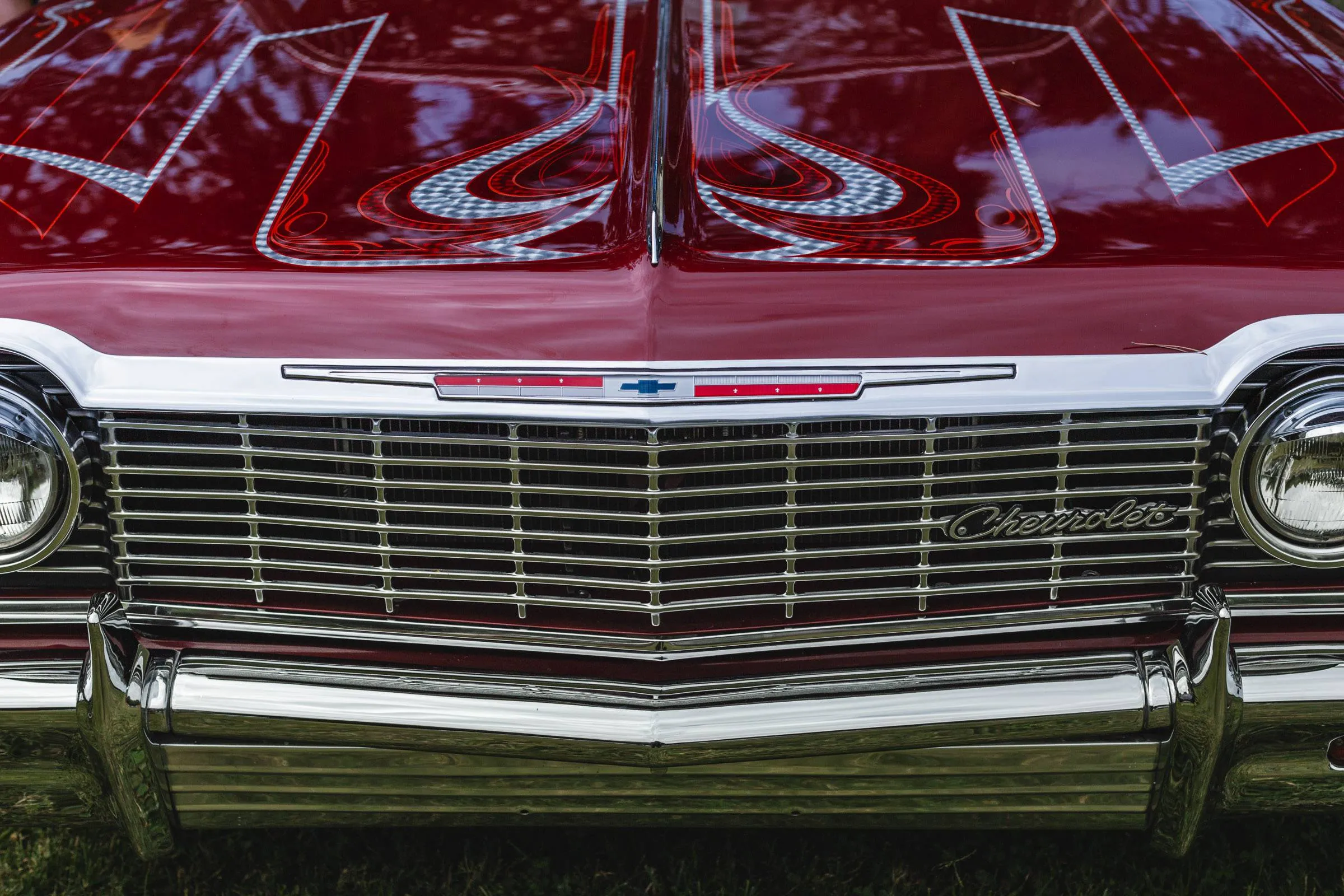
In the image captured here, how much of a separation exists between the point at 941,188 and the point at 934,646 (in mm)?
687

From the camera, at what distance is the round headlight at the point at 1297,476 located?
169cm

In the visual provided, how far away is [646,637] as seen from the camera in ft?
5.92

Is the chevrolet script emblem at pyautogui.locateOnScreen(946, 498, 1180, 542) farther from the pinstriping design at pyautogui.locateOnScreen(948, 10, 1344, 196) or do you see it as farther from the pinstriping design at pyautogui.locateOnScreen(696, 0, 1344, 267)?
the pinstriping design at pyautogui.locateOnScreen(948, 10, 1344, 196)

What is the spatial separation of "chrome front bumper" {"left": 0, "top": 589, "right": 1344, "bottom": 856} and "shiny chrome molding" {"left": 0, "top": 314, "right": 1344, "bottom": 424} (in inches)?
13.5

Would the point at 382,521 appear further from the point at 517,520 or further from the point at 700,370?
the point at 700,370

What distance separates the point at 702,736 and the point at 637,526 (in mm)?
317

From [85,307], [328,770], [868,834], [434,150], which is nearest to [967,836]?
[868,834]

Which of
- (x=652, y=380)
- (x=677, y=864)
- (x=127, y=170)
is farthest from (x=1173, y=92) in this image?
(x=127, y=170)

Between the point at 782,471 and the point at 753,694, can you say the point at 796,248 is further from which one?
the point at 753,694

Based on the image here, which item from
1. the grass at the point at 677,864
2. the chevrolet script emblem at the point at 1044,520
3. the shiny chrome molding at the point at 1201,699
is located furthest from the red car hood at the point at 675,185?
the grass at the point at 677,864

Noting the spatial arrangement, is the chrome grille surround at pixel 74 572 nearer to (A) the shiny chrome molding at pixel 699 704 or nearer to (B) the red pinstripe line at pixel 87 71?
(A) the shiny chrome molding at pixel 699 704

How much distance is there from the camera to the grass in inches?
88.4

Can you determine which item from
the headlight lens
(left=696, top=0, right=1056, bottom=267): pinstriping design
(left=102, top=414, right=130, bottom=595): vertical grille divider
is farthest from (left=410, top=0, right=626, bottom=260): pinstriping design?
the headlight lens

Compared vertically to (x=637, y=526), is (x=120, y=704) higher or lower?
lower
